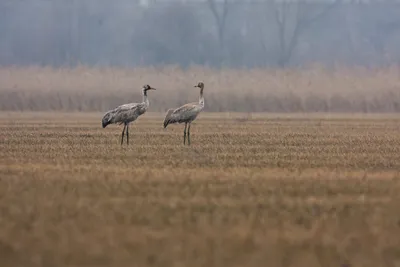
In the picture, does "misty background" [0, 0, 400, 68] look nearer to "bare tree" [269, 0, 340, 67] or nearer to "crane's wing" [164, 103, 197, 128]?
"bare tree" [269, 0, 340, 67]

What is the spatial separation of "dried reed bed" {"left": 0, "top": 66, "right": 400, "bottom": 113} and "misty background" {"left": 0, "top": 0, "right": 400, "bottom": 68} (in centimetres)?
3200

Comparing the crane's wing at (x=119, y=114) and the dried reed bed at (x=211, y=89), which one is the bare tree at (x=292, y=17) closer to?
the dried reed bed at (x=211, y=89)

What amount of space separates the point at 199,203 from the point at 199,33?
76.6 metres

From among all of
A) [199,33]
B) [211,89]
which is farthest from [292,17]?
[211,89]

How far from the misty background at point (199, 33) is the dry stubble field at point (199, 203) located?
200 feet

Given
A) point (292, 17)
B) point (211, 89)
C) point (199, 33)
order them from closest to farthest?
1. point (211, 89)
2. point (199, 33)
3. point (292, 17)

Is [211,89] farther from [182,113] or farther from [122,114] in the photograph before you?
[122,114]

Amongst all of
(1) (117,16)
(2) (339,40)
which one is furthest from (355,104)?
(1) (117,16)

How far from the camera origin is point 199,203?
39.2 feet

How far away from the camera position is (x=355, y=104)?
43.5m

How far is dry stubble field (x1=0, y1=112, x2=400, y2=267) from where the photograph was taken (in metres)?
9.01

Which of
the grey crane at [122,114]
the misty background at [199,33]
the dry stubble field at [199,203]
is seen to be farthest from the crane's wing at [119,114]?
the misty background at [199,33]

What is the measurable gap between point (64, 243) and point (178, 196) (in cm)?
343

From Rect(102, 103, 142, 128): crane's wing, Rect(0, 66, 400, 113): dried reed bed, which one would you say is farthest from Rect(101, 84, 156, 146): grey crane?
Rect(0, 66, 400, 113): dried reed bed
